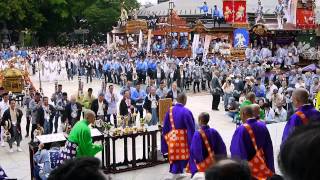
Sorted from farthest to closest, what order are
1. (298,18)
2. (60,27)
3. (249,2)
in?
(60,27) → (249,2) → (298,18)

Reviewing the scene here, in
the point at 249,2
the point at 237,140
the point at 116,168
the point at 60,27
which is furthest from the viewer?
the point at 60,27

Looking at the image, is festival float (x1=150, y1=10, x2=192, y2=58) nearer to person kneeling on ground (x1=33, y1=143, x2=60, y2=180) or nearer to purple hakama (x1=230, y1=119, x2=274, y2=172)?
person kneeling on ground (x1=33, y1=143, x2=60, y2=180)

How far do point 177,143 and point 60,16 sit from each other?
54.0 m

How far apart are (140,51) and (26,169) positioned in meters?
24.6

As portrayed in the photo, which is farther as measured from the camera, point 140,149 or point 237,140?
Result: point 140,149

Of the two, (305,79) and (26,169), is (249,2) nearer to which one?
(305,79)

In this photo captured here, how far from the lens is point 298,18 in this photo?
30688 millimetres

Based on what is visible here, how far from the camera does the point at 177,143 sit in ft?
31.6

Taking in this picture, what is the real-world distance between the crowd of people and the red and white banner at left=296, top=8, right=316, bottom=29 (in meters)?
1.70

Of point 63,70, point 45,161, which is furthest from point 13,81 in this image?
point 45,161

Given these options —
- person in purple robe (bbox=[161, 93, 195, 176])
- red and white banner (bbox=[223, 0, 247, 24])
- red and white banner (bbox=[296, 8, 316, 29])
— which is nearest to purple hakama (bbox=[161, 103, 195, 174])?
person in purple robe (bbox=[161, 93, 195, 176])

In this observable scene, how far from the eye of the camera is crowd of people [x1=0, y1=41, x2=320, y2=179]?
712 cm

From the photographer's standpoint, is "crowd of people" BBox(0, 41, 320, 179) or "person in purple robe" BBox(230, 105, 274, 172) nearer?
"person in purple robe" BBox(230, 105, 274, 172)

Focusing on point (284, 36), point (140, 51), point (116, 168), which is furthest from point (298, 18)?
point (116, 168)
